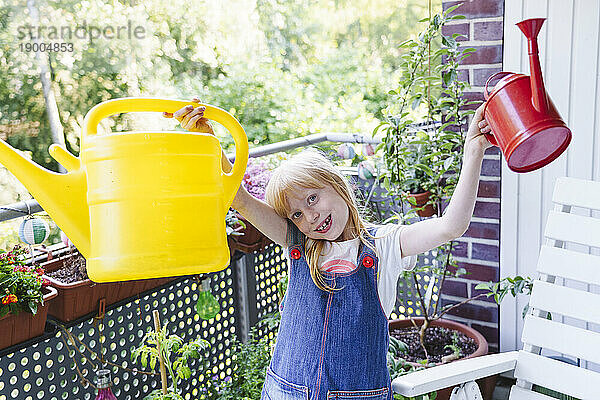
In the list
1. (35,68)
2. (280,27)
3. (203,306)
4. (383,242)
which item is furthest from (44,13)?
(383,242)

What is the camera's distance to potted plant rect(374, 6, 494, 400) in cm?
206

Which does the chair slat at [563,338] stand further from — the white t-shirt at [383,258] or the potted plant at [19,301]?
the potted plant at [19,301]

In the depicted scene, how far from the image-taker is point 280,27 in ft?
28.1

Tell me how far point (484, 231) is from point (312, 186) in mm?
1065

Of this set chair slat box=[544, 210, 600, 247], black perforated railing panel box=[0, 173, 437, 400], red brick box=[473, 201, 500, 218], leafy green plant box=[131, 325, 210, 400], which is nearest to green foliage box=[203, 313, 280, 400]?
black perforated railing panel box=[0, 173, 437, 400]

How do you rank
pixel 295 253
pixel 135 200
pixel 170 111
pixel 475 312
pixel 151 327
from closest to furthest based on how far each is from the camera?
pixel 135 200 → pixel 170 111 → pixel 295 253 → pixel 151 327 → pixel 475 312

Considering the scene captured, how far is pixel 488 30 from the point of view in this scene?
2139 mm

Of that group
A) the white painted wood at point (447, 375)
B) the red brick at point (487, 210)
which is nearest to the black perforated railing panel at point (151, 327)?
the red brick at point (487, 210)

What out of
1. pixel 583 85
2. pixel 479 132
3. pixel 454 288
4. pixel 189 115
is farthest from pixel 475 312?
pixel 189 115

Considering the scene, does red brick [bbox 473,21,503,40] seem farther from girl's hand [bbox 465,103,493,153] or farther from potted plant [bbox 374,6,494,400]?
girl's hand [bbox 465,103,493,153]

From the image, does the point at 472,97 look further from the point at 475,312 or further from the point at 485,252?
the point at 475,312

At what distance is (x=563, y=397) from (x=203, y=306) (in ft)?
3.55

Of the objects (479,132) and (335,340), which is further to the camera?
(335,340)

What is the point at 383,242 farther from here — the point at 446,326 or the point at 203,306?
the point at 446,326
